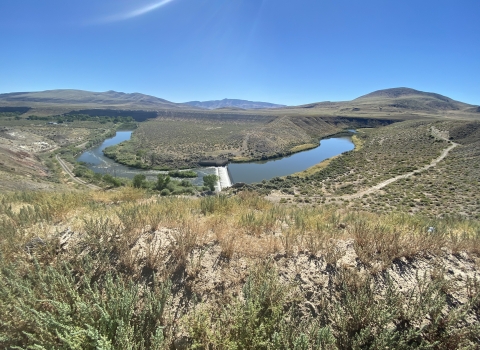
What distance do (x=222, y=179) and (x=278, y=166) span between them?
15600mm

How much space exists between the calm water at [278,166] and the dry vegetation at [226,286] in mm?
36474

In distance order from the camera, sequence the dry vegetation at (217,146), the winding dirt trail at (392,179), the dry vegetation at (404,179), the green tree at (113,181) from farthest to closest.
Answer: the dry vegetation at (217,146), the green tree at (113,181), the winding dirt trail at (392,179), the dry vegetation at (404,179)

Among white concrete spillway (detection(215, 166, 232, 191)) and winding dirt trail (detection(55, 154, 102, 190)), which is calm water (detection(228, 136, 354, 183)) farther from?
winding dirt trail (detection(55, 154, 102, 190))

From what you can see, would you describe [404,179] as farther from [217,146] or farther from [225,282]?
[217,146]

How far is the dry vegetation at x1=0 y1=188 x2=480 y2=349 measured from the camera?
8.63ft

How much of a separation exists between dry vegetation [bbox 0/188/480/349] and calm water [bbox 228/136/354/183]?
1436 inches

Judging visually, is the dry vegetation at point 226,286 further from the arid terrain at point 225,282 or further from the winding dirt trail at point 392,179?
the winding dirt trail at point 392,179

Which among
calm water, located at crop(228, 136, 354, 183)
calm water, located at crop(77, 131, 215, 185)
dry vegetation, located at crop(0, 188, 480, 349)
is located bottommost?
calm water, located at crop(77, 131, 215, 185)

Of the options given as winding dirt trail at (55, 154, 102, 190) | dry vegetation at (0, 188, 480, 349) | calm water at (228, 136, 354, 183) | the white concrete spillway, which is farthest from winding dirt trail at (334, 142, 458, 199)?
winding dirt trail at (55, 154, 102, 190)

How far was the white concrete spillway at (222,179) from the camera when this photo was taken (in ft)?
125

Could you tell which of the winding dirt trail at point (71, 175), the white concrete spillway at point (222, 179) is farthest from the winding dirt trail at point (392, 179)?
the winding dirt trail at point (71, 175)

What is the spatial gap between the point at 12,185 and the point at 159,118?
12807cm

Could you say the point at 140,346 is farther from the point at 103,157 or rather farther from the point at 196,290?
the point at 103,157

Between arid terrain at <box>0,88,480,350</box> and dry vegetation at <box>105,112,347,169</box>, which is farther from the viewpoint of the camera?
dry vegetation at <box>105,112,347,169</box>
